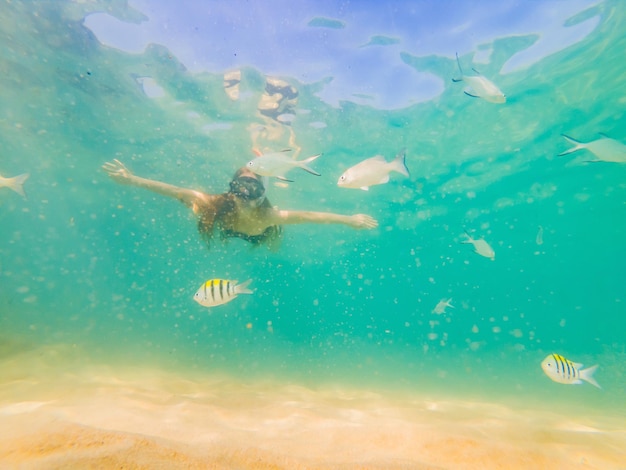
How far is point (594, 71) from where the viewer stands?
13.4m

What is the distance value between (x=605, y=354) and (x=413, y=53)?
105669mm

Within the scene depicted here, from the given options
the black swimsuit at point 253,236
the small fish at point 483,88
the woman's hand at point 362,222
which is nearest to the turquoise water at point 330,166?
the black swimsuit at point 253,236

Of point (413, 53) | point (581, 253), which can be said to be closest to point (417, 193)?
point (413, 53)

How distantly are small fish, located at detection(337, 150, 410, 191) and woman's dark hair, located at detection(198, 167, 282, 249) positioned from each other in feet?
10.6

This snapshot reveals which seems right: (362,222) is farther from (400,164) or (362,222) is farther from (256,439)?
(256,439)

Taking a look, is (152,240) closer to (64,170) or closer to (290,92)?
(64,170)

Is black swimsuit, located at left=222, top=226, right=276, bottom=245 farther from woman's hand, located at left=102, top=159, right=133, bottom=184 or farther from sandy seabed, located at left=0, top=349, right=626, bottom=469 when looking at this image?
sandy seabed, located at left=0, top=349, right=626, bottom=469

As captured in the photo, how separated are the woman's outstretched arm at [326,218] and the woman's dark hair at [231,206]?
0.61 m

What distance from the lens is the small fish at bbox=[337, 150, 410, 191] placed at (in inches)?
197

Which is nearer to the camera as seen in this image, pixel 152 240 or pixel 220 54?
pixel 220 54

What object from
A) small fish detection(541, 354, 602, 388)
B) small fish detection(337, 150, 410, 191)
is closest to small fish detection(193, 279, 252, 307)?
small fish detection(337, 150, 410, 191)

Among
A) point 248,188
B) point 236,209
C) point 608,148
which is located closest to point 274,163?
point 248,188

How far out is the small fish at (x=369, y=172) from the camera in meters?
5.00

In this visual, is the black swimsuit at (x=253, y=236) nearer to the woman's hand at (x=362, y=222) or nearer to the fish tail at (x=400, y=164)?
the woman's hand at (x=362, y=222)
